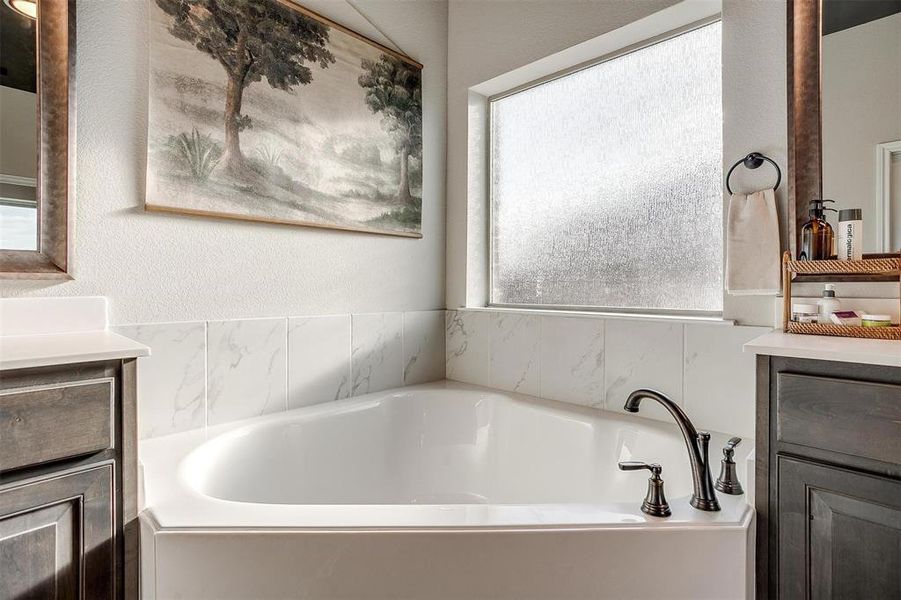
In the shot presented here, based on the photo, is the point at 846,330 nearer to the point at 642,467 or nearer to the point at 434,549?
the point at 642,467

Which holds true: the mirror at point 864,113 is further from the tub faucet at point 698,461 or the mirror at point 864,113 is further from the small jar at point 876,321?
the tub faucet at point 698,461

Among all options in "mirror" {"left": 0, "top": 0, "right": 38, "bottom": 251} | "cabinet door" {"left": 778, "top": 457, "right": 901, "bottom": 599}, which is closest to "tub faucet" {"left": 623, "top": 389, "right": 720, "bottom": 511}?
"cabinet door" {"left": 778, "top": 457, "right": 901, "bottom": 599}

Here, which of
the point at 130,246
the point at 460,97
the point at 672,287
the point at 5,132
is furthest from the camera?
the point at 460,97

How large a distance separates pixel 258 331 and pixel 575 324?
1.22m

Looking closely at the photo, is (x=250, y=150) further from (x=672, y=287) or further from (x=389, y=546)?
(x=672, y=287)

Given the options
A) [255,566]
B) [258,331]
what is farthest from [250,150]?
[255,566]

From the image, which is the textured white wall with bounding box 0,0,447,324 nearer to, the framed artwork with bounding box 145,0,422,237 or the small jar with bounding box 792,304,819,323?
the framed artwork with bounding box 145,0,422,237

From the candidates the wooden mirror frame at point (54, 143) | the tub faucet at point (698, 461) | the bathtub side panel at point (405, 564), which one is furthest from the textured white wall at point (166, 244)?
the tub faucet at point (698, 461)

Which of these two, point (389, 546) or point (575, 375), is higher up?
point (575, 375)

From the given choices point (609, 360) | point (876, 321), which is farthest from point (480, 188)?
point (876, 321)

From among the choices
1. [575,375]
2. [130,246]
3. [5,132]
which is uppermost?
[5,132]

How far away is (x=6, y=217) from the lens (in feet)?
4.20

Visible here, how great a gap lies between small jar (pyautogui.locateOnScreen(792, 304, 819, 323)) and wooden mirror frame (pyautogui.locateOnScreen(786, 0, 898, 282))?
120mm

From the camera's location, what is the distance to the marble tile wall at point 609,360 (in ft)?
5.16
